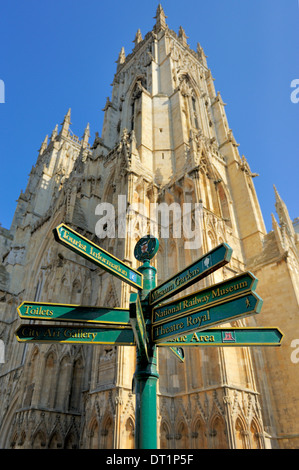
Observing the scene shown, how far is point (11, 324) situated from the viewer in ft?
78.2

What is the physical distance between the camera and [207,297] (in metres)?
3.15

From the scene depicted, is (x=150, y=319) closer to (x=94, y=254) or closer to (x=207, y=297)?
(x=207, y=297)

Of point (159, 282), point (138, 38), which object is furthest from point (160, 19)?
point (159, 282)

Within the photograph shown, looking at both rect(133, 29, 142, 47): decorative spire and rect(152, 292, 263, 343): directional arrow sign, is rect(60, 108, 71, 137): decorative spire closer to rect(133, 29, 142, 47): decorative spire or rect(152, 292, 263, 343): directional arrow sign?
rect(133, 29, 142, 47): decorative spire

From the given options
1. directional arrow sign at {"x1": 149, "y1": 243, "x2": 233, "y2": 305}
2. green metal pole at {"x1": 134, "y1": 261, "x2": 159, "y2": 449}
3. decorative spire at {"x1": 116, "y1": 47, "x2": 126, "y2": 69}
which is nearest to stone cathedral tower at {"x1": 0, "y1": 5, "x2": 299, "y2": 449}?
decorative spire at {"x1": 116, "y1": 47, "x2": 126, "y2": 69}

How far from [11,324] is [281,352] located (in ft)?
62.7

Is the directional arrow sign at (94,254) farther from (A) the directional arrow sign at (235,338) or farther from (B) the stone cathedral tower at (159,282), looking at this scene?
(B) the stone cathedral tower at (159,282)

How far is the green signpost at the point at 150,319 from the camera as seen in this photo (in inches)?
117

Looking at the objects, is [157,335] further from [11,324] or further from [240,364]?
[11,324]

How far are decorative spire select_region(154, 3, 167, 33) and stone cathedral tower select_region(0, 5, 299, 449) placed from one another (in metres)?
0.22

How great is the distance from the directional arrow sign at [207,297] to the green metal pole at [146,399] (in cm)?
24

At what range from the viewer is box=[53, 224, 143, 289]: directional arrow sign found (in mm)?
3365

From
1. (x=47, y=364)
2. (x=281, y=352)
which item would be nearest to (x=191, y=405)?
(x=281, y=352)

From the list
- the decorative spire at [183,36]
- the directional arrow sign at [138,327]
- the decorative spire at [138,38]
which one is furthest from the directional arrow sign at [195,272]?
the decorative spire at [138,38]
